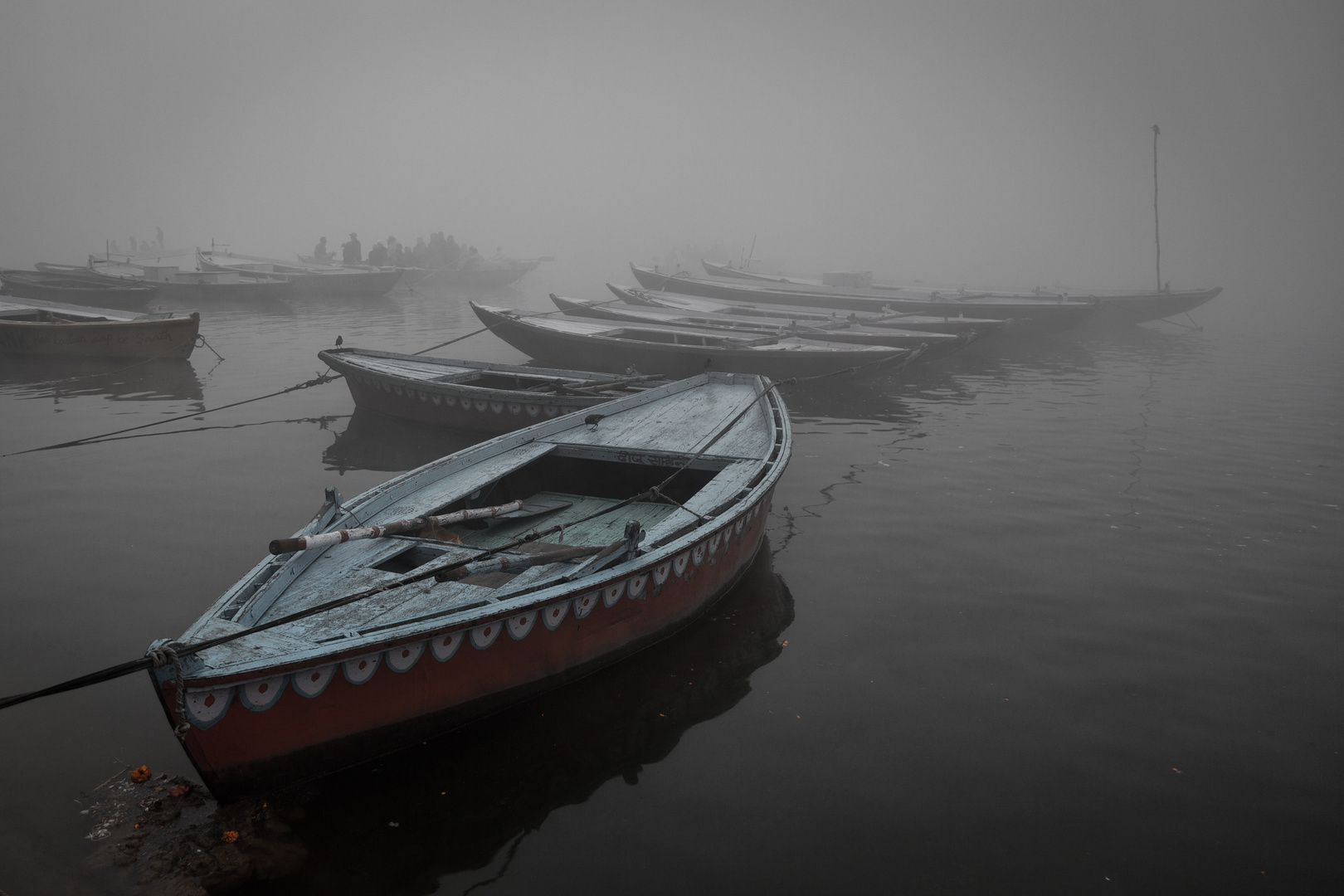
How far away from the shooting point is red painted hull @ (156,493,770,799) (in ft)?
12.7

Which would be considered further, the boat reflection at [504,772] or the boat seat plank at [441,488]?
the boat seat plank at [441,488]

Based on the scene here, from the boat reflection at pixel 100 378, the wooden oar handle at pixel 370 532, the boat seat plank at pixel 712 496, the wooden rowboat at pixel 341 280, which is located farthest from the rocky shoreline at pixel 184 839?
the wooden rowboat at pixel 341 280

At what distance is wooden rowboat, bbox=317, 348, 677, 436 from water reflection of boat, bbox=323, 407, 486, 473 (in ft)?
0.78

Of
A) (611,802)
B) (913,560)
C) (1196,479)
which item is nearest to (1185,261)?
(1196,479)

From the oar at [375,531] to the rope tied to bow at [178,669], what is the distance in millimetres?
868

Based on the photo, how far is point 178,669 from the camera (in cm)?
358

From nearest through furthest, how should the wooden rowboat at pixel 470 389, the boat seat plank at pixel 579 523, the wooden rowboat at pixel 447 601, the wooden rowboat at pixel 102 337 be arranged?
the wooden rowboat at pixel 447 601 → the boat seat plank at pixel 579 523 → the wooden rowboat at pixel 470 389 → the wooden rowboat at pixel 102 337

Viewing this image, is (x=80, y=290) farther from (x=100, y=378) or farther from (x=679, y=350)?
(x=679, y=350)

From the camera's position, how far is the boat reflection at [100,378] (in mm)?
14727

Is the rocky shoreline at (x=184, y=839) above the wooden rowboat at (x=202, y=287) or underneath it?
underneath

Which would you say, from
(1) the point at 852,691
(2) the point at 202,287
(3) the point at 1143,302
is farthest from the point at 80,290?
(3) the point at 1143,302

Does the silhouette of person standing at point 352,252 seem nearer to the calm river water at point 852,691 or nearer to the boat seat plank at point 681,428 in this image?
the calm river water at point 852,691

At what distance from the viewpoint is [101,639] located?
6.11 meters

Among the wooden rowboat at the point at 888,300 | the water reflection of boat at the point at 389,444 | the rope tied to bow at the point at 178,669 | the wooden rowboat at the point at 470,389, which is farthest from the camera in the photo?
the wooden rowboat at the point at 888,300
